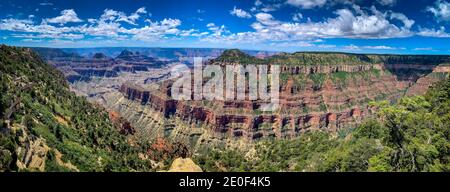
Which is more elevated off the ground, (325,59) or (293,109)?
(325,59)

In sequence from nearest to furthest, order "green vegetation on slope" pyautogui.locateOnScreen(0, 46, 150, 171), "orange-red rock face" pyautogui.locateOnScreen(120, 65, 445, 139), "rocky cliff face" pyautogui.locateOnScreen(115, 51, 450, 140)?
"green vegetation on slope" pyautogui.locateOnScreen(0, 46, 150, 171) < "orange-red rock face" pyautogui.locateOnScreen(120, 65, 445, 139) < "rocky cliff face" pyautogui.locateOnScreen(115, 51, 450, 140)

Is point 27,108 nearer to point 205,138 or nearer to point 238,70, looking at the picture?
point 205,138

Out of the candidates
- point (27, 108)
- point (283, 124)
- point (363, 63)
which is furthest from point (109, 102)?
point (27, 108)

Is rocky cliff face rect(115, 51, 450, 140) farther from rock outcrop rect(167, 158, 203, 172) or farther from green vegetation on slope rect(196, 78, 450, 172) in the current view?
rock outcrop rect(167, 158, 203, 172)

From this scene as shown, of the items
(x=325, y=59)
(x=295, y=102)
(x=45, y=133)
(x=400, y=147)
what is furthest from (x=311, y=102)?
(x=45, y=133)

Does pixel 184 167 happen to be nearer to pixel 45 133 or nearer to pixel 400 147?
pixel 400 147

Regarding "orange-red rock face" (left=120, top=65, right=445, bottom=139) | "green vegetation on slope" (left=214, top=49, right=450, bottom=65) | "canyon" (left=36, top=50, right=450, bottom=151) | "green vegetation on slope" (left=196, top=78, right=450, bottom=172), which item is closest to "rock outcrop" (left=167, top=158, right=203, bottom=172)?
"green vegetation on slope" (left=196, top=78, right=450, bottom=172)

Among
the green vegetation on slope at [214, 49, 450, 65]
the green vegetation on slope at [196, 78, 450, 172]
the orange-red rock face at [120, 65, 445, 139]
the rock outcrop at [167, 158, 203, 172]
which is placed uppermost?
the green vegetation on slope at [214, 49, 450, 65]

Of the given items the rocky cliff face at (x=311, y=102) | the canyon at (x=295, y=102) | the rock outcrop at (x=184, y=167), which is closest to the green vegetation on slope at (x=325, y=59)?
the canyon at (x=295, y=102)
